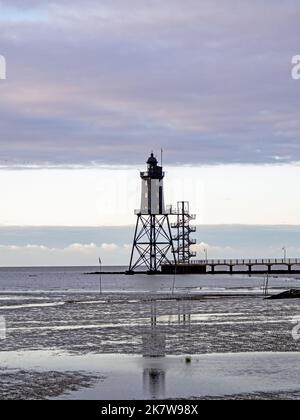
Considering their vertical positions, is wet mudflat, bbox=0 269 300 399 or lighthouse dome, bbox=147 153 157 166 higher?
lighthouse dome, bbox=147 153 157 166

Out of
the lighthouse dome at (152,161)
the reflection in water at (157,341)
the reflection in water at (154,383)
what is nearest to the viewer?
the reflection in water at (154,383)

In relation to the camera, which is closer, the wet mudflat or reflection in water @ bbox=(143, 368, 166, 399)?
reflection in water @ bbox=(143, 368, 166, 399)

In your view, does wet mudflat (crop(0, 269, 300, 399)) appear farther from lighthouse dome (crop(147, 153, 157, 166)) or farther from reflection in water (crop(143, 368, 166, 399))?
lighthouse dome (crop(147, 153, 157, 166))

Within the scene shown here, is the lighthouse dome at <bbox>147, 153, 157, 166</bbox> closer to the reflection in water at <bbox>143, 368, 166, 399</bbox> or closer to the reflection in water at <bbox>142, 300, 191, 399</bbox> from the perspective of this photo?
the reflection in water at <bbox>142, 300, 191, 399</bbox>

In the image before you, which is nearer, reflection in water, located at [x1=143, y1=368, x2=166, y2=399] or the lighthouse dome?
reflection in water, located at [x1=143, y1=368, x2=166, y2=399]

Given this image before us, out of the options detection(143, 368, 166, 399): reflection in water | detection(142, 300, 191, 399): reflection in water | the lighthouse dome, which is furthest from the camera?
the lighthouse dome

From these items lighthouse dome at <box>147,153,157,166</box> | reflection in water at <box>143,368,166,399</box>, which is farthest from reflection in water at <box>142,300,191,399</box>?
lighthouse dome at <box>147,153,157,166</box>

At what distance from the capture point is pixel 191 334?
38.7m

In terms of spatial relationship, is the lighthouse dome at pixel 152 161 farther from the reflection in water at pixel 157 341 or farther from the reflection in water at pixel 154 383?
the reflection in water at pixel 154 383

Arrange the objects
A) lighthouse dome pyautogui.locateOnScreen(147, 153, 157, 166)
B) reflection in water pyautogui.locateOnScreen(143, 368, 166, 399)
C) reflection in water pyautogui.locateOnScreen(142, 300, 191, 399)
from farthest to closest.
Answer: lighthouse dome pyautogui.locateOnScreen(147, 153, 157, 166), reflection in water pyautogui.locateOnScreen(142, 300, 191, 399), reflection in water pyautogui.locateOnScreen(143, 368, 166, 399)

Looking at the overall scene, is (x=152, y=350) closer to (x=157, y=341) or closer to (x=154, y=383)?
(x=157, y=341)

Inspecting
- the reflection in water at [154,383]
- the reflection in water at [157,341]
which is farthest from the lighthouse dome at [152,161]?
the reflection in water at [154,383]
